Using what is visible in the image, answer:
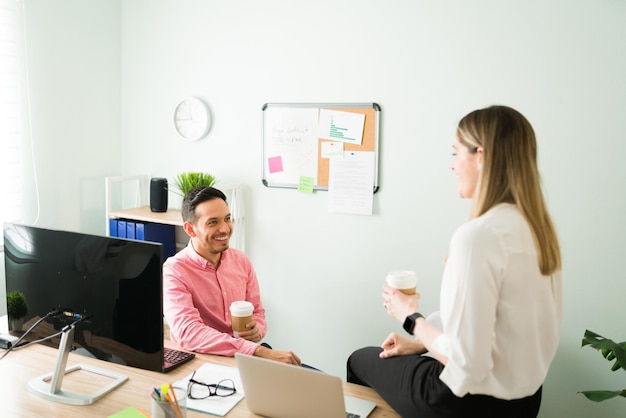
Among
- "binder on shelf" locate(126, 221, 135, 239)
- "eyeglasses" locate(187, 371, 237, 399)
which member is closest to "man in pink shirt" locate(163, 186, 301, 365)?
"eyeglasses" locate(187, 371, 237, 399)

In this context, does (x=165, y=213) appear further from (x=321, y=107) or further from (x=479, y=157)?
(x=479, y=157)

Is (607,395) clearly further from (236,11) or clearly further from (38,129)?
(38,129)

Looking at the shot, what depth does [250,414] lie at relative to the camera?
61.5 inches

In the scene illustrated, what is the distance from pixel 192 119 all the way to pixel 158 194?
521 mm

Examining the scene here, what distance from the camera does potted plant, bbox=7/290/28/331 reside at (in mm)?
1863

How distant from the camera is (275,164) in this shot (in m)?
3.39

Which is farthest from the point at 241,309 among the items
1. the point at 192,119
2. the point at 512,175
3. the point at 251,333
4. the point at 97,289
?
the point at 192,119

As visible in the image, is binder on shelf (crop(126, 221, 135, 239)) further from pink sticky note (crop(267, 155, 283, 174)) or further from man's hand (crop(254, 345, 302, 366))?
man's hand (crop(254, 345, 302, 366))

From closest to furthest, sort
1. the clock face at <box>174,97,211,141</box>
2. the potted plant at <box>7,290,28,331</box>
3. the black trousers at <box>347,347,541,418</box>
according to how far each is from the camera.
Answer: the black trousers at <box>347,347,541,418</box>
the potted plant at <box>7,290,28,331</box>
the clock face at <box>174,97,211,141</box>

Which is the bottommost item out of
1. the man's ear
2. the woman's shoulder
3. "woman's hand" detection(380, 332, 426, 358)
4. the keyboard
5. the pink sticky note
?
the keyboard

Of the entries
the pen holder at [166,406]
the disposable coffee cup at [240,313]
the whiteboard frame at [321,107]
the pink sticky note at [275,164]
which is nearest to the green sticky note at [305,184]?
the whiteboard frame at [321,107]

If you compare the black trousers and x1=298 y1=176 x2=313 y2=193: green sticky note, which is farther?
x1=298 y1=176 x2=313 y2=193: green sticky note

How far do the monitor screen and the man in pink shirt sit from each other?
0.35 m

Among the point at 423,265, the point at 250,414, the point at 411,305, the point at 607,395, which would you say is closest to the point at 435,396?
the point at 411,305
